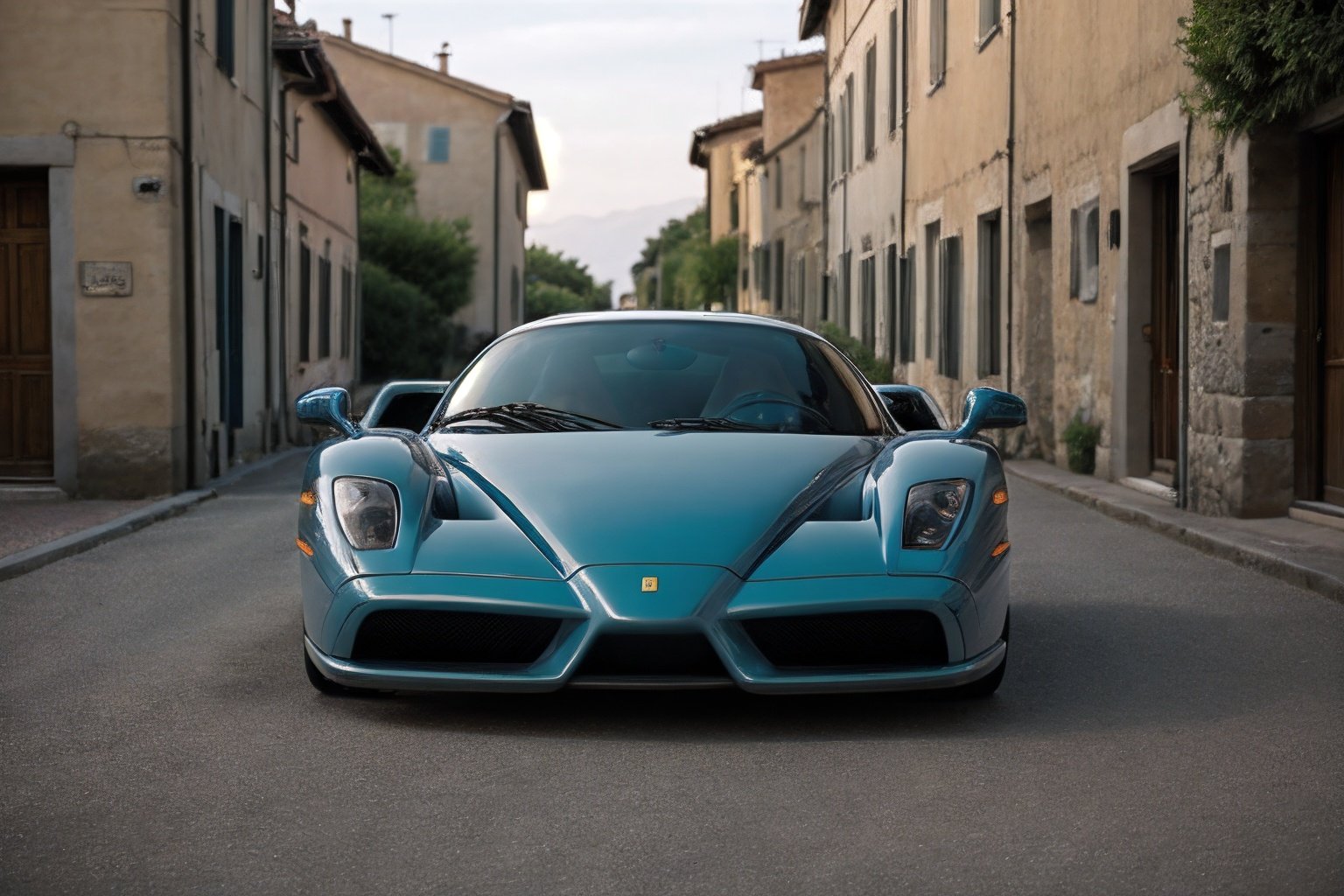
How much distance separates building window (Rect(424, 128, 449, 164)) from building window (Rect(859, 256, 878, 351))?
17194 mm

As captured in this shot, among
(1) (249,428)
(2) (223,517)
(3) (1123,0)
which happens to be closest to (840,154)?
(1) (249,428)

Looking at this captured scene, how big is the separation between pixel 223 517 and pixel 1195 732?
849 cm

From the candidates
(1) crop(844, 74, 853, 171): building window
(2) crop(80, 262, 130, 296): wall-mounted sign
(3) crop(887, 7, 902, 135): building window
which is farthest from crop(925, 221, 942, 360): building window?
(2) crop(80, 262, 130, 296): wall-mounted sign

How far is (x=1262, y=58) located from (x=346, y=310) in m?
22.1

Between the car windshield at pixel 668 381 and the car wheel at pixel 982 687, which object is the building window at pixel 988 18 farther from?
the car wheel at pixel 982 687

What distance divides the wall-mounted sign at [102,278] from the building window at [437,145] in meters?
30.4

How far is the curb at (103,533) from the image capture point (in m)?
8.77

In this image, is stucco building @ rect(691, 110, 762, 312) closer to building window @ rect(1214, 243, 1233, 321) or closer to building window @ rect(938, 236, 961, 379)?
building window @ rect(938, 236, 961, 379)

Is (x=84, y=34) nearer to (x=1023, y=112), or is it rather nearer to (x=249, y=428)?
(x=249, y=428)

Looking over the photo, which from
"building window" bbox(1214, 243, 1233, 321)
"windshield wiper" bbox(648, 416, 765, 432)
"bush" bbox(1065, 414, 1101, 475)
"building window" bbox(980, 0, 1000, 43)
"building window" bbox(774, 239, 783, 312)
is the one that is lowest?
"bush" bbox(1065, 414, 1101, 475)

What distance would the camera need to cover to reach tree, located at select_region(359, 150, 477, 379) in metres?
35.4

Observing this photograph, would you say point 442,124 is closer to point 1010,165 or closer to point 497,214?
point 497,214

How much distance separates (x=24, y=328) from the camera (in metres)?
13.6

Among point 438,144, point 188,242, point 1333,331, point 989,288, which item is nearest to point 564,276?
point 438,144
